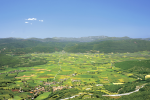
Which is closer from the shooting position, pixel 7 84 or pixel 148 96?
pixel 148 96

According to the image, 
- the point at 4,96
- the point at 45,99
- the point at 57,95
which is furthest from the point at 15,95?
the point at 57,95

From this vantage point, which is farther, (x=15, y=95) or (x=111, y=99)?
(x=15, y=95)

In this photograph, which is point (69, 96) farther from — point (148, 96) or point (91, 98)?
point (148, 96)

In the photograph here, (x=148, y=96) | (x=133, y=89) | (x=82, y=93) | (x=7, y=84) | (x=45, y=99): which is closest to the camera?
(x=148, y=96)

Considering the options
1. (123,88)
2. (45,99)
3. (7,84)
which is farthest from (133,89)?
(7,84)

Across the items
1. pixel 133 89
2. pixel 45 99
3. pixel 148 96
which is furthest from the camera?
pixel 133 89

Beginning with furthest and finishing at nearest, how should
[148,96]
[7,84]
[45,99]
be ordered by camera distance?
[7,84] < [45,99] < [148,96]

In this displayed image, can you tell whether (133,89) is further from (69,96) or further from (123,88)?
(69,96)

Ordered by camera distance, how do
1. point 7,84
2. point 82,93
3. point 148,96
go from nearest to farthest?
point 148,96
point 82,93
point 7,84
